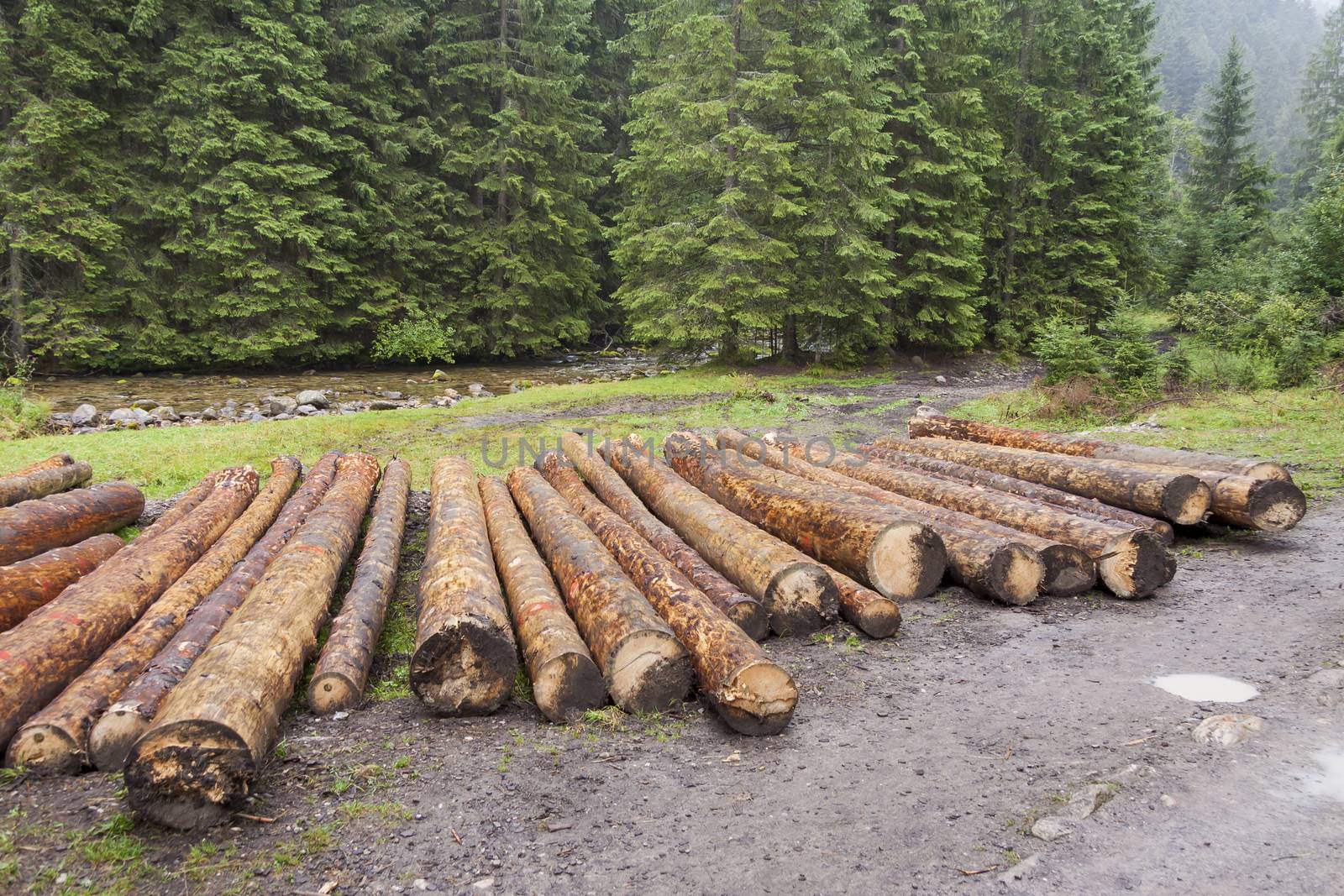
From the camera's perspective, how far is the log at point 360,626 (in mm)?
4426

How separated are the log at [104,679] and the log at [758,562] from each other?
13.6ft

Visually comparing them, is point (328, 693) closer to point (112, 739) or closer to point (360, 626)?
point (360, 626)

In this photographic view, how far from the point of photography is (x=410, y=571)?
23.5 ft

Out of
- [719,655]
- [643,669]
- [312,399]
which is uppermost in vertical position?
[312,399]

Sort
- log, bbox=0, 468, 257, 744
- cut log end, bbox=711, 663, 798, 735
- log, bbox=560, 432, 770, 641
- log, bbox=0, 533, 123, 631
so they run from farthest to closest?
1. log, bbox=560, 432, 770, 641
2. log, bbox=0, 533, 123, 631
3. cut log end, bbox=711, 663, 798, 735
4. log, bbox=0, 468, 257, 744

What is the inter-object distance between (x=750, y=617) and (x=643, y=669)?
118 centimetres


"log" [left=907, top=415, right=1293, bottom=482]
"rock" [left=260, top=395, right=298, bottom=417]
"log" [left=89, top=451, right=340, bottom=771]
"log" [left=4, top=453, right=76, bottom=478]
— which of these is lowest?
"log" [left=89, top=451, right=340, bottom=771]

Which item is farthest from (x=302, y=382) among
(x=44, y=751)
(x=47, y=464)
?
(x=44, y=751)

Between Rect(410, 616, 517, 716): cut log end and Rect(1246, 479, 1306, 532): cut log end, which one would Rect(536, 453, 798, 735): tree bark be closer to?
Rect(410, 616, 517, 716): cut log end

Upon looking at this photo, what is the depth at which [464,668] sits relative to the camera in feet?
14.5

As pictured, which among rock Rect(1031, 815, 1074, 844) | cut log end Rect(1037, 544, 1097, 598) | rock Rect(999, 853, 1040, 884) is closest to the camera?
rock Rect(999, 853, 1040, 884)

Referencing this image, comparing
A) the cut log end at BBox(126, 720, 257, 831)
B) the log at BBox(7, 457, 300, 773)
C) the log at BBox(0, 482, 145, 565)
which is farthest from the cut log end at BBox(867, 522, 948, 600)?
the log at BBox(0, 482, 145, 565)

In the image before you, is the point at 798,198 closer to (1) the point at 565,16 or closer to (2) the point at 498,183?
(2) the point at 498,183

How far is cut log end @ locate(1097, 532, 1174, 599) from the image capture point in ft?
19.6
